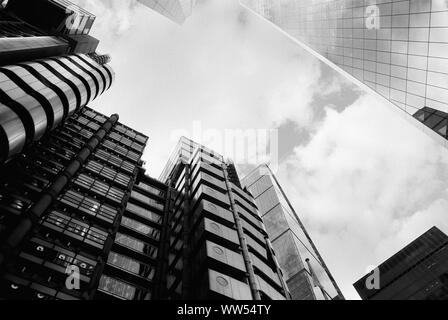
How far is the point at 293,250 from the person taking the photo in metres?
72.2

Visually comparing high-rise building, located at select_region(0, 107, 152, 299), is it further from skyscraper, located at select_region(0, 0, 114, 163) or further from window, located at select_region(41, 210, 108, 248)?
skyscraper, located at select_region(0, 0, 114, 163)

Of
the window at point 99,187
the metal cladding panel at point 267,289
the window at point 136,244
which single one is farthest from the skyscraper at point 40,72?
the metal cladding panel at point 267,289

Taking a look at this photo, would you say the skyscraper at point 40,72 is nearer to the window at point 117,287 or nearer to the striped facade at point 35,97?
the striped facade at point 35,97

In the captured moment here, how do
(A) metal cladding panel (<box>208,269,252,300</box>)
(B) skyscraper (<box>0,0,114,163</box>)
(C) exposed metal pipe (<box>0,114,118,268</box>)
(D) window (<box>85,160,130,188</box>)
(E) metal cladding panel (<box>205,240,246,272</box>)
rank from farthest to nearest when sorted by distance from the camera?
(D) window (<box>85,160,130,188</box>)
(B) skyscraper (<box>0,0,114,163</box>)
(E) metal cladding panel (<box>205,240,246,272</box>)
(A) metal cladding panel (<box>208,269,252,300</box>)
(C) exposed metal pipe (<box>0,114,118,268</box>)

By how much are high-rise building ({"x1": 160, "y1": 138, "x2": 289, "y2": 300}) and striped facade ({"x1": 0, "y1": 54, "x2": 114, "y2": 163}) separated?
16211mm

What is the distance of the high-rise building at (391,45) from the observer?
75.0ft

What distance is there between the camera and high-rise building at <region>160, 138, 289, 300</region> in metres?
23.4

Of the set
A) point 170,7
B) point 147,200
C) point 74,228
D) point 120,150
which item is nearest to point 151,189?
point 147,200

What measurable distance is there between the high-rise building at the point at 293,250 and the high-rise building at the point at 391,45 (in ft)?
137

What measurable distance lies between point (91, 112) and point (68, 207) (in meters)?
27.8

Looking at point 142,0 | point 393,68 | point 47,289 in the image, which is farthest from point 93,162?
point 142,0

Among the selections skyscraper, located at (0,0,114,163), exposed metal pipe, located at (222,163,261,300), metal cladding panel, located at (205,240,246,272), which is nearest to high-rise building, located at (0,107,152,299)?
skyscraper, located at (0,0,114,163)

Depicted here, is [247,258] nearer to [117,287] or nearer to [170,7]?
[117,287]
